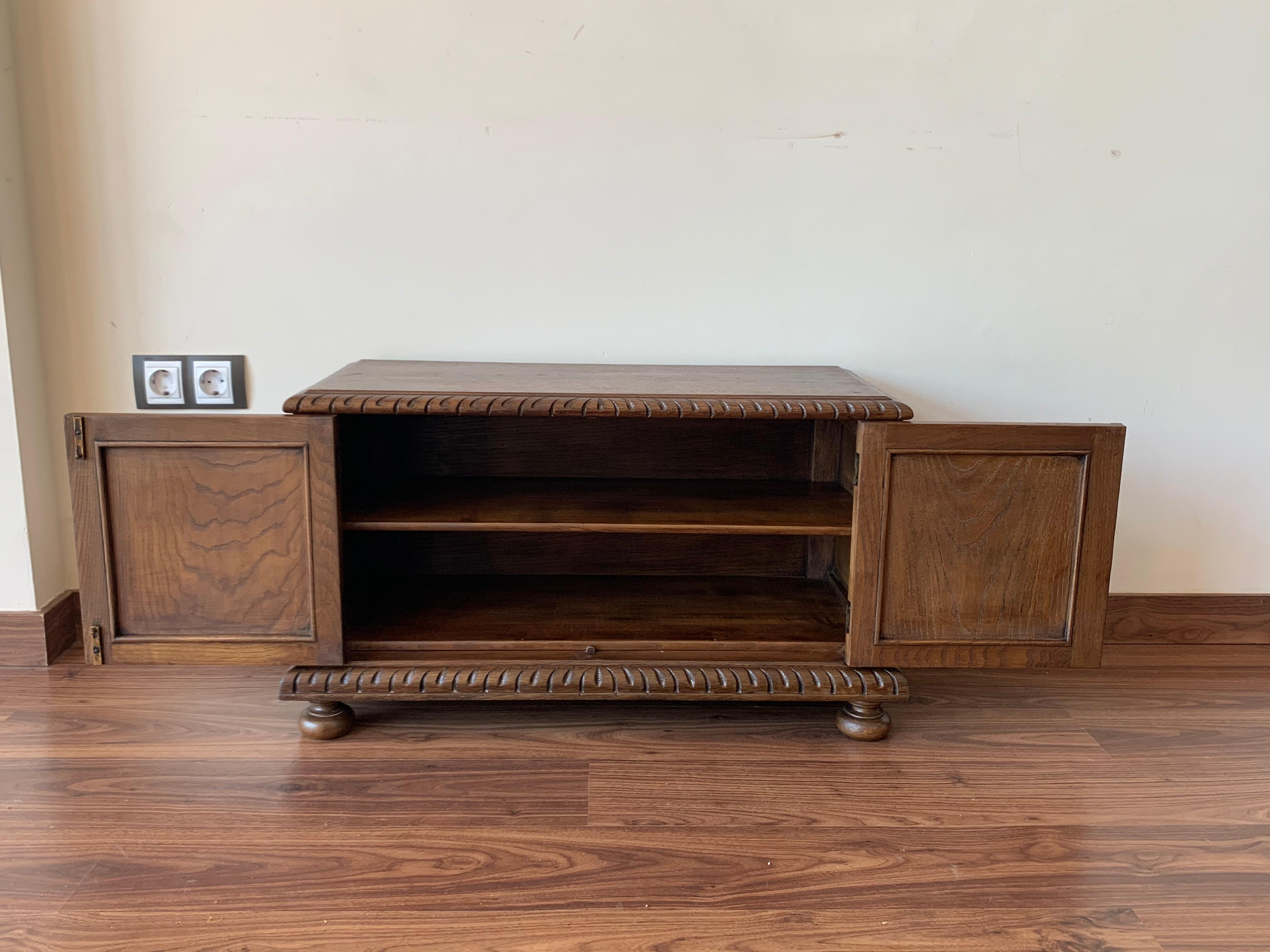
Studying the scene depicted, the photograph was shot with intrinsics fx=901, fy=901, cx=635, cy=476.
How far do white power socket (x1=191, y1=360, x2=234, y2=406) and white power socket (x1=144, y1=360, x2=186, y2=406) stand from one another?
0.02 m

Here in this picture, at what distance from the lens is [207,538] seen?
1225 mm

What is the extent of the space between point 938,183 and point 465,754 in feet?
3.94

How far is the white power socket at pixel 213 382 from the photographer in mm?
1549

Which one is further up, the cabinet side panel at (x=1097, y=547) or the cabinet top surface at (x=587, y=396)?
the cabinet top surface at (x=587, y=396)

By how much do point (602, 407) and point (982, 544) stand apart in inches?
21.9

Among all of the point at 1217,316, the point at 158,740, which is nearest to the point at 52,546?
the point at 158,740

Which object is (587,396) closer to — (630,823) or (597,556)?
(597,556)

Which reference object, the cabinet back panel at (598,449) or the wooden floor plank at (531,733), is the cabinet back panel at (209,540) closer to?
the wooden floor plank at (531,733)

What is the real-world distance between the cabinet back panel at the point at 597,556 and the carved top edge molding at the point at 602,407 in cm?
41

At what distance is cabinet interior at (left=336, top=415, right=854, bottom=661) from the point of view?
132 centimetres

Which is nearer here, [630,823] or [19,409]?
[630,823]

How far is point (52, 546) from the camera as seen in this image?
1.59 metres

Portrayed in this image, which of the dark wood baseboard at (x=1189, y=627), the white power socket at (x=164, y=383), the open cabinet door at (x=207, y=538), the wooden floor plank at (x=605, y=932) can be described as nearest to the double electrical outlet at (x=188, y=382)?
the white power socket at (x=164, y=383)

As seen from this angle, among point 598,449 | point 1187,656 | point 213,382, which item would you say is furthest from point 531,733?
point 1187,656
